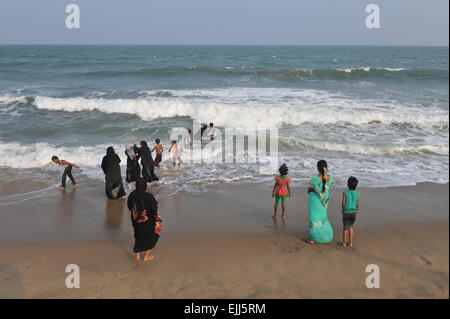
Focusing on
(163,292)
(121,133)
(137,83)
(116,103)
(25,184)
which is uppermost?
(137,83)

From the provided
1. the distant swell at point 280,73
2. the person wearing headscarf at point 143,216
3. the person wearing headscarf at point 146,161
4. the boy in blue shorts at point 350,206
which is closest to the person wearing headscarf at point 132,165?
the person wearing headscarf at point 146,161

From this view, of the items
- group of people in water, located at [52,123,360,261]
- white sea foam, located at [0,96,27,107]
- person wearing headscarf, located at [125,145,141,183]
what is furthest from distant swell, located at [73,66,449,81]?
group of people in water, located at [52,123,360,261]

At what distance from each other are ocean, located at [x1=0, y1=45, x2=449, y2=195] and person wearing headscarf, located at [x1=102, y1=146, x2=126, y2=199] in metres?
1.25

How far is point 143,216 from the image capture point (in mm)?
5012

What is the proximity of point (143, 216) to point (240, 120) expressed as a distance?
37.4 ft

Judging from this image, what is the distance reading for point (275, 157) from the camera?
11.1 m

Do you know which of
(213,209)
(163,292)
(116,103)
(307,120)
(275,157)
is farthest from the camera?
(116,103)

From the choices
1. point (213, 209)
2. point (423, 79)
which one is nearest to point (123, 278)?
point (213, 209)

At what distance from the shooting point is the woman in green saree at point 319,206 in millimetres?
5293

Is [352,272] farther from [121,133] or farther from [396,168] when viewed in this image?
[121,133]

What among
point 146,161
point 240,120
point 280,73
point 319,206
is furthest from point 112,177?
point 280,73

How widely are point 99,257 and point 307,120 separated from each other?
39.4 ft

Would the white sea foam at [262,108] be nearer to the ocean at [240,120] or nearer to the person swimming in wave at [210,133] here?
the ocean at [240,120]

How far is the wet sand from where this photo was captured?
14.7 ft
